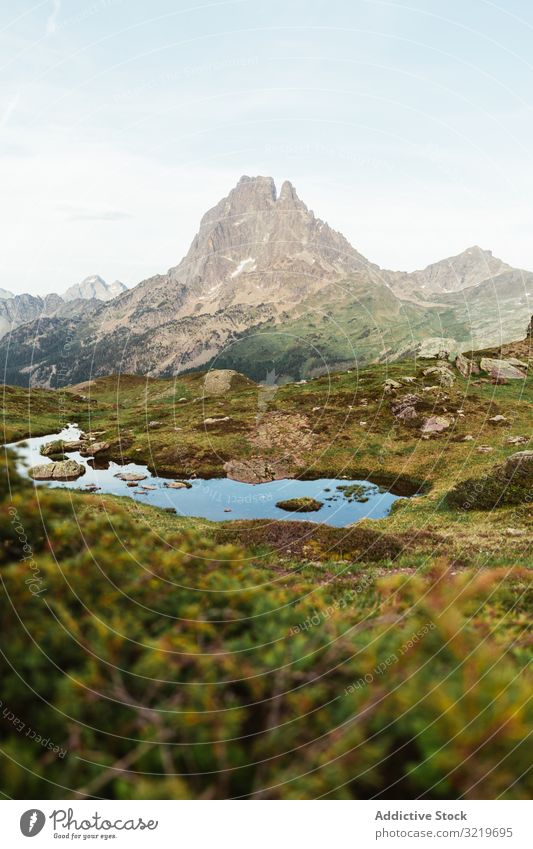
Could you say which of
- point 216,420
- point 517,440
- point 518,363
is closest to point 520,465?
point 517,440

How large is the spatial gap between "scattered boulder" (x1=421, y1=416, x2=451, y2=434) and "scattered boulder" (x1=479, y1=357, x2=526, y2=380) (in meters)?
22.6

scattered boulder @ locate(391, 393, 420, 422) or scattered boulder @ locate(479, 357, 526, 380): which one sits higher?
scattered boulder @ locate(479, 357, 526, 380)

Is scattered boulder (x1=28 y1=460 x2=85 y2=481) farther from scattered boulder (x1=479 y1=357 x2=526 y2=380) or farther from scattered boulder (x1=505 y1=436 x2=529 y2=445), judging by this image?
scattered boulder (x1=479 y1=357 x2=526 y2=380)

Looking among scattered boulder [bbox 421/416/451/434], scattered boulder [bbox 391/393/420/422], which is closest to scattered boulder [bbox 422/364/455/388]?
scattered boulder [bbox 391/393/420/422]

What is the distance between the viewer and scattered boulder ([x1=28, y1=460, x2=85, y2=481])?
44.4 meters

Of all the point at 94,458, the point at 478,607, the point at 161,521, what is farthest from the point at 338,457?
the point at 478,607

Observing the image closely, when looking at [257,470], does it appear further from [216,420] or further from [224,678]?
[224,678]

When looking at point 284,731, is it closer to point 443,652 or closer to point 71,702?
point 443,652

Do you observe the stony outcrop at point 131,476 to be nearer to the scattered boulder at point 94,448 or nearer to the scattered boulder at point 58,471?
the scattered boulder at point 58,471

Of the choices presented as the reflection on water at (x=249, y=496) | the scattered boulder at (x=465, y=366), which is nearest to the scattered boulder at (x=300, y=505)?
the reflection on water at (x=249, y=496)

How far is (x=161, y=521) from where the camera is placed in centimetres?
3044

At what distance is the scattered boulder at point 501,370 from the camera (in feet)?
236

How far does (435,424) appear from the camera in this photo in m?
54.3

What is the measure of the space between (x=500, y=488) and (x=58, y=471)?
39.8 meters
